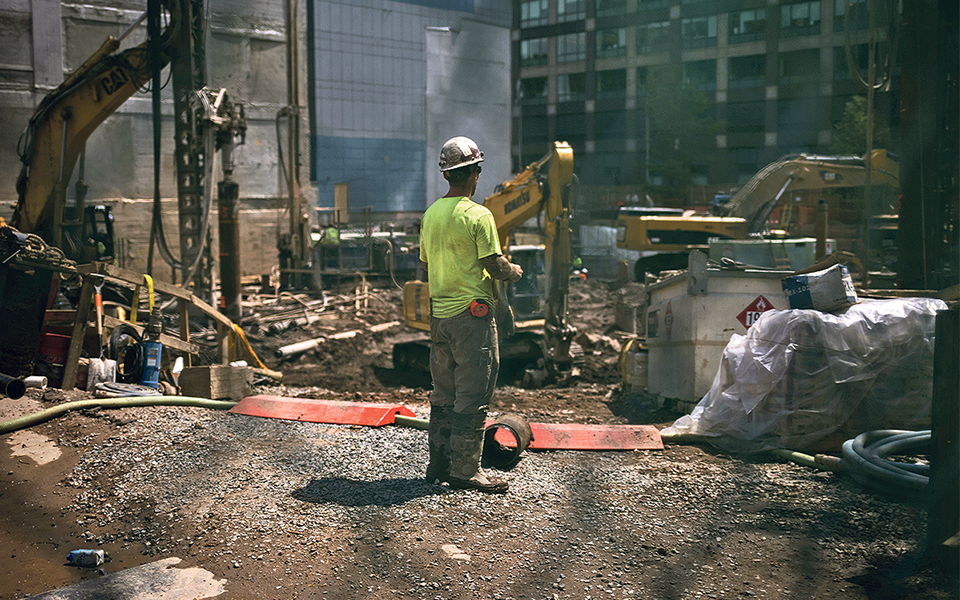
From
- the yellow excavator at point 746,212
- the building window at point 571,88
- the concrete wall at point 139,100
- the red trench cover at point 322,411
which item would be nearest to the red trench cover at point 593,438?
the red trench cover at point 322,411

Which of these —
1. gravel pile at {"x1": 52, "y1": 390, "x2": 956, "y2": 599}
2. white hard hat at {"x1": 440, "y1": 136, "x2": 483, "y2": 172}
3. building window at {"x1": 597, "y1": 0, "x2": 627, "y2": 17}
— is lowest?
gravel pile at {"x1": 52, "y1": 390, "x2": 956, "y2": 599}

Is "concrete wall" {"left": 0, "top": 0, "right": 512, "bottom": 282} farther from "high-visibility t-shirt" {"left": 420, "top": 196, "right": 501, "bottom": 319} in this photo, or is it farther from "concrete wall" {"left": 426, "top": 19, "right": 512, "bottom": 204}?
"high-visibility t-shirt" {"left": 420, "top": 196, "right": 501, "bottom": 319}

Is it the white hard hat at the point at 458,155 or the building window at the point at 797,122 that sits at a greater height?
the building window at the point at 797,122

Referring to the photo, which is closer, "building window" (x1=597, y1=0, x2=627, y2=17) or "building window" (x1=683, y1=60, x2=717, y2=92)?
"building window" (x1=683, y1=60, x2=717, y2=92)

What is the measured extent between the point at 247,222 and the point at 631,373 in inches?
665

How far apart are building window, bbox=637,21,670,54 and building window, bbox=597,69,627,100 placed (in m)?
1.85

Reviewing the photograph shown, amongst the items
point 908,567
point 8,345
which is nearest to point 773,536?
point 908,567

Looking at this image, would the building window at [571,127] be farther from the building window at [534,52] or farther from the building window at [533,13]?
the building window at [533,13]

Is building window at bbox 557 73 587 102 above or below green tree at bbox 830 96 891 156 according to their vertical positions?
above

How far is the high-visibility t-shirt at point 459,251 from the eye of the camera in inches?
177

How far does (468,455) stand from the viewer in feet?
15.1

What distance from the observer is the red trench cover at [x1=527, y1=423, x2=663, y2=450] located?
5.73 metres

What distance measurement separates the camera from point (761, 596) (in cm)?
340

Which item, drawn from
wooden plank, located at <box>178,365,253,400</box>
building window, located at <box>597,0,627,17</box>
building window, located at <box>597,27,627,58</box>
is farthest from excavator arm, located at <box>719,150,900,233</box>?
building window, located at <box>597,0,627,17</box>
